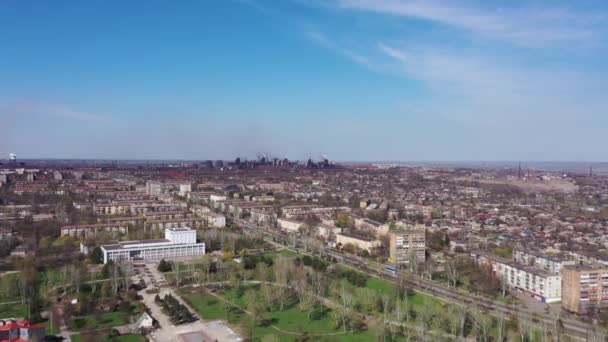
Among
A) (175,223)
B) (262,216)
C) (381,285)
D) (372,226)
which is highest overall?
(175,223)

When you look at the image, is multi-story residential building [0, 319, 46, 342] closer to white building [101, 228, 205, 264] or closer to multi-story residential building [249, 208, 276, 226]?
white building [101, 228, 205, 264]

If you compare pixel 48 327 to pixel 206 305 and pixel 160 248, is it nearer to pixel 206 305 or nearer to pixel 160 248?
pixel 206 305

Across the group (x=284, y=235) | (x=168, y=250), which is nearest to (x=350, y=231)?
(x=284, y=235)

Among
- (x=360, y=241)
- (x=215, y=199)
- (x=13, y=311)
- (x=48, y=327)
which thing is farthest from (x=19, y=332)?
(x=215, y=199)

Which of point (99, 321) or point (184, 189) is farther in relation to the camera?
point (184, 189)

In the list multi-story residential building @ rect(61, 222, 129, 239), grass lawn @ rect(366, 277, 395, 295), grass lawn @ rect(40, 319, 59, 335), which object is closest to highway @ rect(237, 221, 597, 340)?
grass lawn @ rect(366, 277, 395, 295)

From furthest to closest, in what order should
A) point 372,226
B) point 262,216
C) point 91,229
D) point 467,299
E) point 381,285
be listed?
point 262,216 → point 372,226 → point 91,229 → point 381,285 → point 467,299
